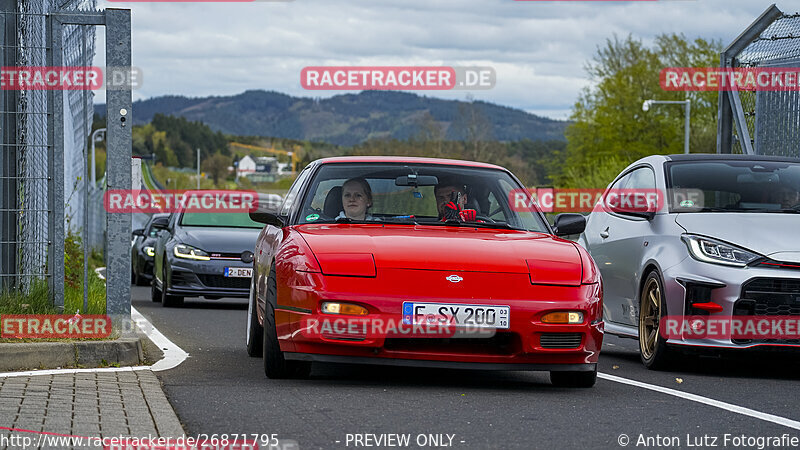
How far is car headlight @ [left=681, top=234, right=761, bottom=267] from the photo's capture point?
28.3ft

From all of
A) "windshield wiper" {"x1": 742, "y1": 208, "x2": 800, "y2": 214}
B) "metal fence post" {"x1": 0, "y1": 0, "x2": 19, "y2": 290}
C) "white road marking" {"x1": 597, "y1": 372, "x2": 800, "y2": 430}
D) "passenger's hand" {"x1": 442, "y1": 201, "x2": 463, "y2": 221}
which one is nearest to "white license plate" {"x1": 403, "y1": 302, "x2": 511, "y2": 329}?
"white road marking" {"x1": 597, "y1": 372, "x2": 800, "y2": 430}

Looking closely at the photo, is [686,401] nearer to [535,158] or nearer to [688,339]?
[688,339]

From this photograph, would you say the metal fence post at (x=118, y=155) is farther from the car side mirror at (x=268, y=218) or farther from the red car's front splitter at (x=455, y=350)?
the red car's front splitter at (x=455, y=350)

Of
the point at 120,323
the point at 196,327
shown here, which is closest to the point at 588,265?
the point at 120,323

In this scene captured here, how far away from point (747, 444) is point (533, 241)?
256 cm

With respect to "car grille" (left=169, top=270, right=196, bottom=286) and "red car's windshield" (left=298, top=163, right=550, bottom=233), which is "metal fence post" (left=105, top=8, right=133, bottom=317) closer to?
"red car's windshield" (left=298, top=163, right=550, bottom=233)

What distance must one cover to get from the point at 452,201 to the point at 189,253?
845 centimetres

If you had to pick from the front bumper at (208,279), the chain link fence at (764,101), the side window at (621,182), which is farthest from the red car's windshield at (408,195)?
the front bumper at (208,279)

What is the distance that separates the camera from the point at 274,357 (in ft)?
25.0

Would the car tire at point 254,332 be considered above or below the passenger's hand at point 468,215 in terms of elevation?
below

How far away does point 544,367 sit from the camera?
7.39 metres

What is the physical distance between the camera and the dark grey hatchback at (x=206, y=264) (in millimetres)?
16406

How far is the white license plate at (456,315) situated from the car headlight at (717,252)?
214cm

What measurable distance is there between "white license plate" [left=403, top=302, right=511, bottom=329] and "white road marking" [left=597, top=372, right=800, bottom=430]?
3.79 ft
